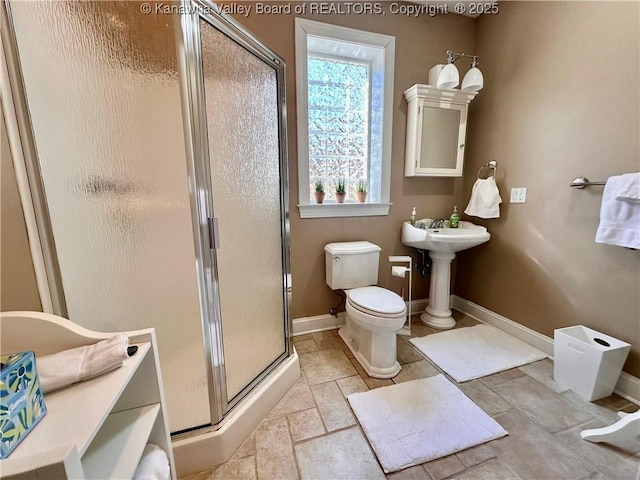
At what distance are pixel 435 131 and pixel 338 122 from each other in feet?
2.57

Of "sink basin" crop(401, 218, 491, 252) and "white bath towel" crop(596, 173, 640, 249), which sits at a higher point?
"white bath towel" crop(596, 173, 640, 249)

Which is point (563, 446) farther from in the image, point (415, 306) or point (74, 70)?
point (74, 70)

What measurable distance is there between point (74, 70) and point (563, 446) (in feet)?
7.66

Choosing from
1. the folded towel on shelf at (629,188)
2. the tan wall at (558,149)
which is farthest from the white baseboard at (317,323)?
the folded towel on shelf at (629,188)

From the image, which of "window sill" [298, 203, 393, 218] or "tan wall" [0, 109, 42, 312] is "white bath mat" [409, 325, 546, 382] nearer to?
"window sill" [298, 203, 393, 218]

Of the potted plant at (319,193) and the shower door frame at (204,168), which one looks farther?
the potted plant at (319,193)

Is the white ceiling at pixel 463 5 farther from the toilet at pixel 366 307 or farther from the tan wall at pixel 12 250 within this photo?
the tan wall at pixel 12 250

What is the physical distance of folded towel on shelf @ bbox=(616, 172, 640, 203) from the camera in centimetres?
129

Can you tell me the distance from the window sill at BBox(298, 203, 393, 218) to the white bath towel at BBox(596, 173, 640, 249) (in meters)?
1.23

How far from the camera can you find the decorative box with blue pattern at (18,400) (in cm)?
46

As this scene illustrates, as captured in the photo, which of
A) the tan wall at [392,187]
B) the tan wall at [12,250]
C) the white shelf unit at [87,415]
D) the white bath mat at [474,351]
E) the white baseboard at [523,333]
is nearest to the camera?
the white shelf unit at [87,415]

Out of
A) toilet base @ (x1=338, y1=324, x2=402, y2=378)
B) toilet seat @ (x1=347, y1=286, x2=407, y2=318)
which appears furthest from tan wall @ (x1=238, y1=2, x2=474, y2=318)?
toilet base @ (x1=338, y1=324, x2=402, y2=378)

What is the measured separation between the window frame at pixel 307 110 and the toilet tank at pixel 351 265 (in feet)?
0.96

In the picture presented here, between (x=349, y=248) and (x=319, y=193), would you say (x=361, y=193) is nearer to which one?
(x=319, y=193)
